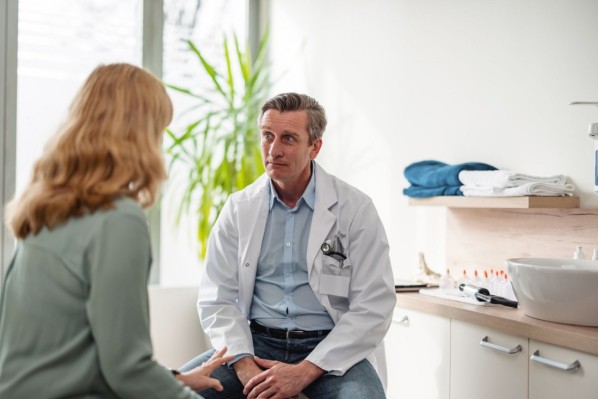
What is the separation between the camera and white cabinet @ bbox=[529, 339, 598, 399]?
5.54 ft

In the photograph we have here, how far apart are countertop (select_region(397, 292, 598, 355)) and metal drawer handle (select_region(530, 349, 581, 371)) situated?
1.7 inches

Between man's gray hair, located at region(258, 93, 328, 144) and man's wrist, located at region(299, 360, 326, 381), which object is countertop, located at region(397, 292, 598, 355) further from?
man's gray hair, located at region(258, 93, 328, 144)

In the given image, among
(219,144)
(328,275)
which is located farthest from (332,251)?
(219,144)

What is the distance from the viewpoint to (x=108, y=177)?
3.90 ft

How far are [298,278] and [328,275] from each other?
11 cm

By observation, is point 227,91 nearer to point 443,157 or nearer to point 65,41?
point 65,41

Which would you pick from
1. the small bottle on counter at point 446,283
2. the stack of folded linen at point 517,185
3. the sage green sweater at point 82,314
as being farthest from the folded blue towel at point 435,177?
the sage green sweater at point 82,314

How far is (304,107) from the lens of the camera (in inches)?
83.1

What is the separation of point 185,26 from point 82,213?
2.91 meters

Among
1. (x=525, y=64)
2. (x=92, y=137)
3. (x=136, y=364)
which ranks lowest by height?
(x=136, y=364)

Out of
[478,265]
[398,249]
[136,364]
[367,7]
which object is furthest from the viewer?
[367,7]

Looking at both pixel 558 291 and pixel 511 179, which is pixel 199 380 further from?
pixel 511 179

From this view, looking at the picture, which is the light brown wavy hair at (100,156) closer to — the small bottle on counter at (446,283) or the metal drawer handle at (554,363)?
the metal drawer handle at (554,363)

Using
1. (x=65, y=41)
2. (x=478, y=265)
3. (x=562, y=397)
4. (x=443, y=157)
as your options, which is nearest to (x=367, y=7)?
(x=443, y=157)
